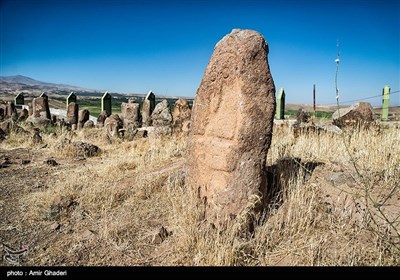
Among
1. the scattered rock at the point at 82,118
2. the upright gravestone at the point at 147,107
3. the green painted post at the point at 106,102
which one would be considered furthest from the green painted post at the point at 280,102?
the scattered rock at the point at 82,118

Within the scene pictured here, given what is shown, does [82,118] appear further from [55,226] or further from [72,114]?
[55,226]

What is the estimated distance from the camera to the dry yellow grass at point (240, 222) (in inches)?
116

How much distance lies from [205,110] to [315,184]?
1609 millimetres

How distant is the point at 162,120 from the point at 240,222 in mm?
7417

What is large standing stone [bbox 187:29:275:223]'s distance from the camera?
3432 mm

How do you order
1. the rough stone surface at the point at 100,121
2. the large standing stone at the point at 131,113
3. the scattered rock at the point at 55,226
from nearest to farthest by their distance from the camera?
the scattered rock at the point at 55,226 → the large standing stone at the point at 131,113 → the rough stone surface at the point at 100,121

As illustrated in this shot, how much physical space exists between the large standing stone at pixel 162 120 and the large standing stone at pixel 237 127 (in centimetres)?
634

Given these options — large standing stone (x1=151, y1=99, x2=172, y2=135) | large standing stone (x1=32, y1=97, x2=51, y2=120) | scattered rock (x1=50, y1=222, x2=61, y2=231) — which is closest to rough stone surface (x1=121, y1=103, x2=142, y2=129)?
large standing stone (x1=151, y1=99, x2=172, y2=135)

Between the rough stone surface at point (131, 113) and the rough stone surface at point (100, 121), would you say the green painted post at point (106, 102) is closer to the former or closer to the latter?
the rough stone surface at point (100, 121)

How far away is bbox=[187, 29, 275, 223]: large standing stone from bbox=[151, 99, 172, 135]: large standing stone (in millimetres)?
6338

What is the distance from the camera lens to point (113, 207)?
14.9ft

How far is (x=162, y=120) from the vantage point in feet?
34.0

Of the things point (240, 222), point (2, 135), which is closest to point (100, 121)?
point (2, 135)

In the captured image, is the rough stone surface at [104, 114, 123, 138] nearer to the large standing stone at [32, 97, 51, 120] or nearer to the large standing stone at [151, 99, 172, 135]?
the large standing stone at [151, 99, 172, 135]
